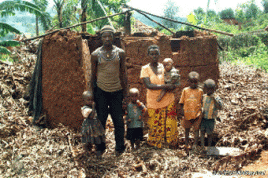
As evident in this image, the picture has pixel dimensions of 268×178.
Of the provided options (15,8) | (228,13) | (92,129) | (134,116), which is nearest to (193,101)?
(134,116)

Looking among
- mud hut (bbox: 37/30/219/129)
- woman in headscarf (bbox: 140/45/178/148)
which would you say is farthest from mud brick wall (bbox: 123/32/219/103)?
woman in headscarf (bbox: 140/45/178/148)

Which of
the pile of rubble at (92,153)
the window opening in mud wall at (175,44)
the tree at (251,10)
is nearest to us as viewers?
the pile of rubble at (92,153)

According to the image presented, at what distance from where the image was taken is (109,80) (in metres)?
3.27

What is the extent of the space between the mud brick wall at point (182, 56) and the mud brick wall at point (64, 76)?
106cm

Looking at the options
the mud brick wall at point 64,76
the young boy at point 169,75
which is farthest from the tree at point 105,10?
the young boy at point 169,75

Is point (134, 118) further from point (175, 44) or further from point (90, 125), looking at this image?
point (175, 44)

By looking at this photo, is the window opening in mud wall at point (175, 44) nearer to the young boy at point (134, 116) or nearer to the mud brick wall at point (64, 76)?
the mud brick wall at point (64, 76)

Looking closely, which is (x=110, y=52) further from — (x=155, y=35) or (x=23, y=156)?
(x=155, y=35)

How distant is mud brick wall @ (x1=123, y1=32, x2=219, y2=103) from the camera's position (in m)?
4.88

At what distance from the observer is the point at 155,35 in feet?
17.2

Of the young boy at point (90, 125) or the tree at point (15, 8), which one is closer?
the young boy at point (90, 125)

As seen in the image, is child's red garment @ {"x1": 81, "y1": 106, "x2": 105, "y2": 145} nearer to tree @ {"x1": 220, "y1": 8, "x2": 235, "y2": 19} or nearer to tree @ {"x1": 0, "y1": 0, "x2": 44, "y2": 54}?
tree @ {"x1": 0, "y1": 0, "x2": 44, "y2": 54}

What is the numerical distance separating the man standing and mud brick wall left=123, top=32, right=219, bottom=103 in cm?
152

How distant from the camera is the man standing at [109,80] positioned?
3.21 meters
